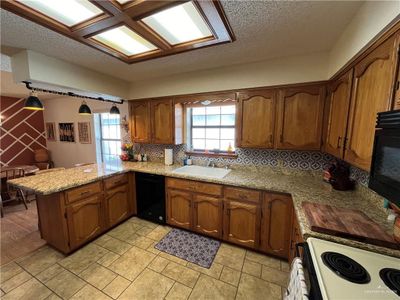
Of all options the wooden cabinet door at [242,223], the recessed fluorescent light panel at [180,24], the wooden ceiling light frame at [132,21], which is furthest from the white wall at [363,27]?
the wooden cabinet door at [242,223]

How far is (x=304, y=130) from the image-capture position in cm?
200

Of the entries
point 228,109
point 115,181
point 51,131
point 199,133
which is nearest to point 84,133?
point 51,131

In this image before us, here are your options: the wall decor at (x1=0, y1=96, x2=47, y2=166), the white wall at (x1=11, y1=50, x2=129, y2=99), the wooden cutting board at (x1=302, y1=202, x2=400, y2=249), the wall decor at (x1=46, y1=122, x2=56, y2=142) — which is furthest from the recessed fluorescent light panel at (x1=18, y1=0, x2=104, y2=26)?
the wall decor at (x1=0, y1=96, x2=47, y2=166)

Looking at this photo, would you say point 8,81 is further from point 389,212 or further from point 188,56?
point 389,212

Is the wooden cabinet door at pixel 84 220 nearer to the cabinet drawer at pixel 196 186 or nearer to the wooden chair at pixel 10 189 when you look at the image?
the cabinet drawer at pixel 196 186

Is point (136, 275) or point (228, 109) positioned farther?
point (228, 109)

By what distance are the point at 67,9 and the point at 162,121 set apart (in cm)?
170

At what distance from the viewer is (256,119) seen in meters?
2.19

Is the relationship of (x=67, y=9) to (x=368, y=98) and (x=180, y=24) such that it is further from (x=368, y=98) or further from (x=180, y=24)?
(x=368, y=98)

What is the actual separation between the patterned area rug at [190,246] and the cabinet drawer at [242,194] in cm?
70

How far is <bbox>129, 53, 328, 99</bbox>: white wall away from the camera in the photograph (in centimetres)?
198

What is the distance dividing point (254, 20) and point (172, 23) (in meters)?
0.68

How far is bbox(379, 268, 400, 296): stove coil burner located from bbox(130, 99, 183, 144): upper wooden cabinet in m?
2.44

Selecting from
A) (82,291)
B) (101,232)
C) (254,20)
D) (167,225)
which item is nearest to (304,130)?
(254,20)
